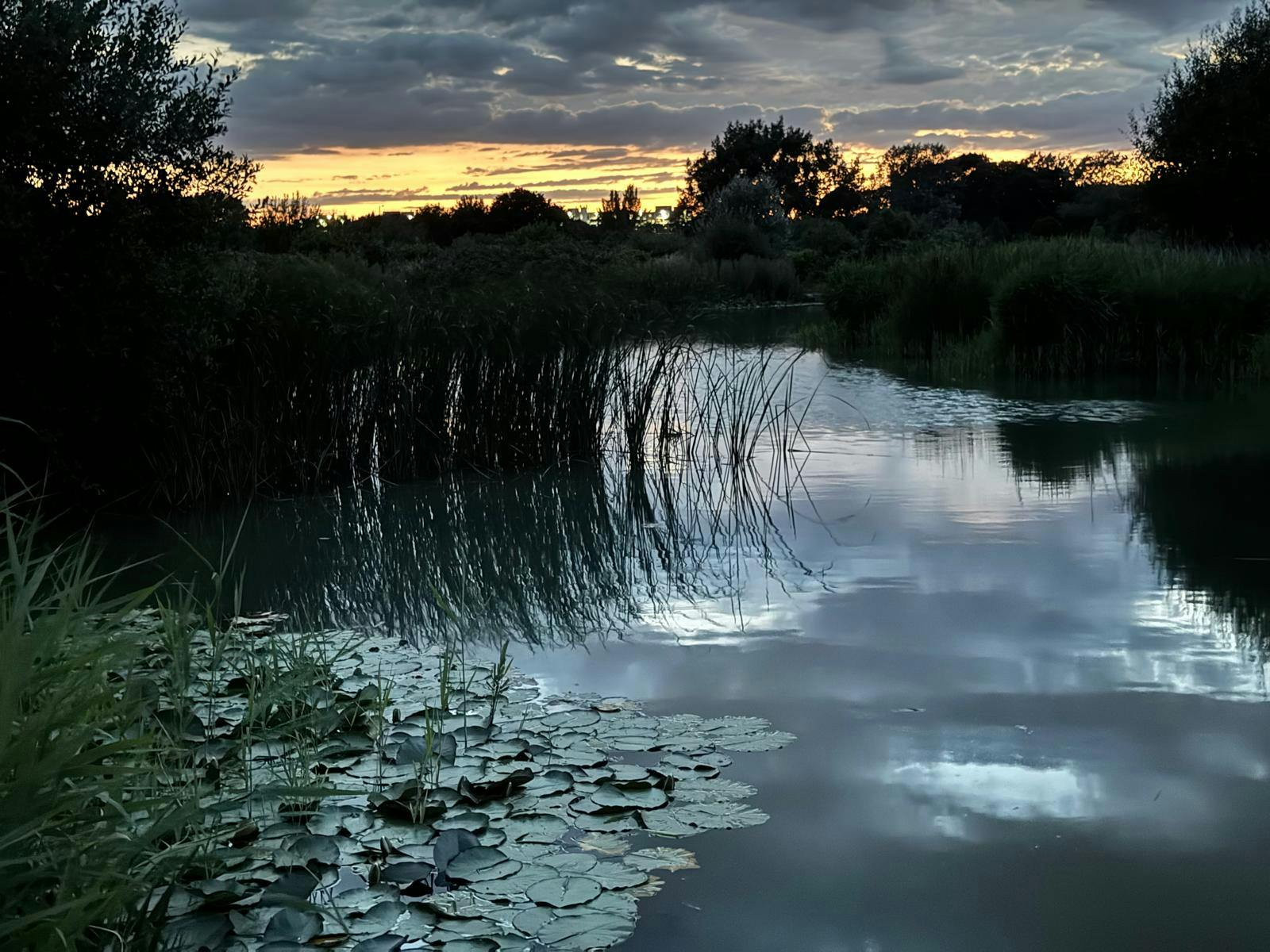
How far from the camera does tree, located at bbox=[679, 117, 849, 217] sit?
41906 millimetres

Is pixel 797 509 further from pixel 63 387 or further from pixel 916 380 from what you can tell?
pixel 916 380

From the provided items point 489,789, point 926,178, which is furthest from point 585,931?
point 926,178

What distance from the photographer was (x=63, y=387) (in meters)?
6.15

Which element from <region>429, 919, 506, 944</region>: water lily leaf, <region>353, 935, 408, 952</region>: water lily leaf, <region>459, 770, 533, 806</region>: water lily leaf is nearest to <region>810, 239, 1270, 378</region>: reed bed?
<region>459, 770, 533, 806</region>: water lily leaf

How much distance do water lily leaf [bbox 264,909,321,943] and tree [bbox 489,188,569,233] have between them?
2818 cm

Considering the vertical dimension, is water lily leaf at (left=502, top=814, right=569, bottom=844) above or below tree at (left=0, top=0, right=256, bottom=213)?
below

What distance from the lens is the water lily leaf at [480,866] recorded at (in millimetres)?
2518

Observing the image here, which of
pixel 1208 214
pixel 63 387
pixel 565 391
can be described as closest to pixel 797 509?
pixel 565 391

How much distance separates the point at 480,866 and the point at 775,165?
4201 cm

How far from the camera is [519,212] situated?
30969 millimetres

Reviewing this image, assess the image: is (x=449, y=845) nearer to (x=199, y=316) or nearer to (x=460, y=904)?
(x=460, y=904)

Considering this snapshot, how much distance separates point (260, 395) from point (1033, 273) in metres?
8.30

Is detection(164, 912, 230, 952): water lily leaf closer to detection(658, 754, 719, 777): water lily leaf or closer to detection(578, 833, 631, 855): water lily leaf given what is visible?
detection(578, 833, 631, 855): water lily leaf

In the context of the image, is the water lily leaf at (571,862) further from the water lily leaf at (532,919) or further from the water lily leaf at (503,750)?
the water lily leaf at (503,750)
